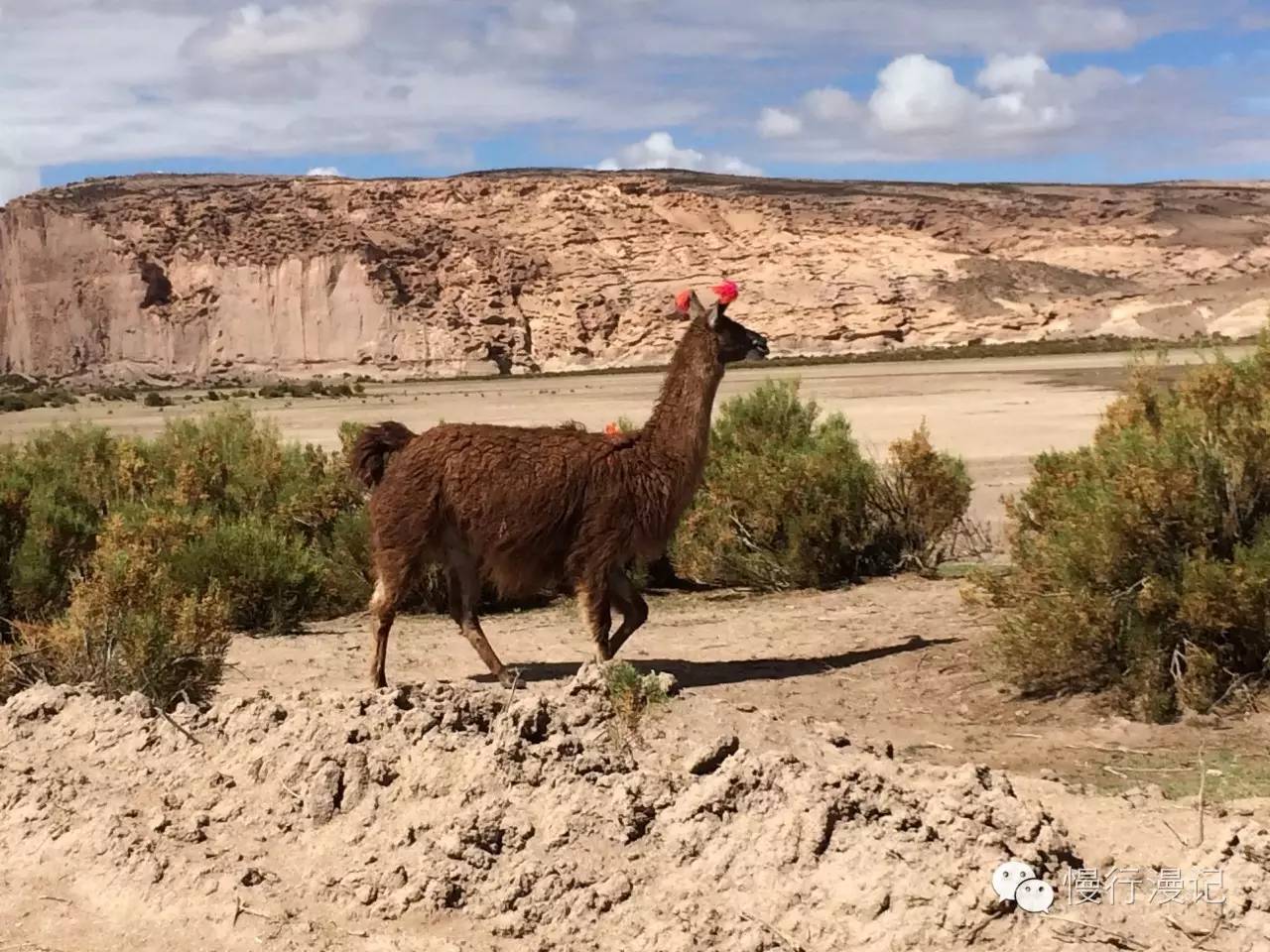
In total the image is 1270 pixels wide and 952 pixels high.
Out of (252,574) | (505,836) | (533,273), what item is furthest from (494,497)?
(533,273)

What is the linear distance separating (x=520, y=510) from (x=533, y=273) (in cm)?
7667

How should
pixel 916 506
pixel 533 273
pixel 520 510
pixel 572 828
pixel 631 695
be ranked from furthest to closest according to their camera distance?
pixel 533 273
pixel 916 506
pixel 520 510
pixel 631 695
pixel 572 828

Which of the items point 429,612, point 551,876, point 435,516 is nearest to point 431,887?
point 551,876

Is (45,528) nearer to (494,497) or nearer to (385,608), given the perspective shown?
(385,608)

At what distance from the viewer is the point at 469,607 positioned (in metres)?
8.85

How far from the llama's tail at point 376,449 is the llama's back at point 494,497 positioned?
3.8 inches

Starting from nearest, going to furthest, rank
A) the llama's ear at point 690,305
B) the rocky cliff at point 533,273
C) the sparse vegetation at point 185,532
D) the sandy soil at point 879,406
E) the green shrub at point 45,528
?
1. the llama's ear at point 690,305
2. the sparse vegetation at point 185,532
3. the green shrub at point 45,528
4. the sandy soil at point 879,406
5. the rocky cliff at point 533,273

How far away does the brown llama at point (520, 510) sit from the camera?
841cm

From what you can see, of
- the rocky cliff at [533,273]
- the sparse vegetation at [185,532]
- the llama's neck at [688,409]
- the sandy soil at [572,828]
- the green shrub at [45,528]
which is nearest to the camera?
the sandy soil at [572,828]

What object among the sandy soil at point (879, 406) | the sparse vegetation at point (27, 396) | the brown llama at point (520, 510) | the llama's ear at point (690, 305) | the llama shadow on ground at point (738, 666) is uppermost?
the llama's ear at point (690, 305)

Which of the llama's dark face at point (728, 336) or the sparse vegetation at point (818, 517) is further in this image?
the sparse vegetation at point (818, 517)

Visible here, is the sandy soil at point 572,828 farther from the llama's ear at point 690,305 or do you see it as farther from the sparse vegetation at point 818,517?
the sparse vegetation at point 818,517

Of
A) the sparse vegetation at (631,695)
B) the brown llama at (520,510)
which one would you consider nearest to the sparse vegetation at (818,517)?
the brown llama at (520,510)

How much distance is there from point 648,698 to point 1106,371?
134 ft
